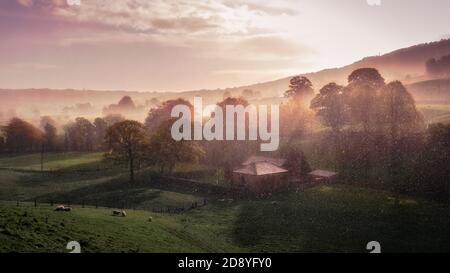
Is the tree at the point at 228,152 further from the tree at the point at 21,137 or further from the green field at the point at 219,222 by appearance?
the tree at the point at 21,137

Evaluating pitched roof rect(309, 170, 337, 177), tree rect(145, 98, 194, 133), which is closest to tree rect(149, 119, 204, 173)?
pitched roof rect(309, 170, 337, 177)

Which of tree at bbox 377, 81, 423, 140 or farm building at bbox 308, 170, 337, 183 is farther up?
tree at bbox 377, 81, 423, 140

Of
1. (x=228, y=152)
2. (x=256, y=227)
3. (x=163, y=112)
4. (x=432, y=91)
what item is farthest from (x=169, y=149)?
(x=432, y=91)

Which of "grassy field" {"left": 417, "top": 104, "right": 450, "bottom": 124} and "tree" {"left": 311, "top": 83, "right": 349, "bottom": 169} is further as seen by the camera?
"tree" {"left": 311, "top": 83, "right": 349, "bottom": 169}

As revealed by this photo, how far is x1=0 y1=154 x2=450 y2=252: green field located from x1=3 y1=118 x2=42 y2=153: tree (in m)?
52.8

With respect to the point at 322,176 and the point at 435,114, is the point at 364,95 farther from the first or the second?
the point at 322,176

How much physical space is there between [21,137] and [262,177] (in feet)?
288

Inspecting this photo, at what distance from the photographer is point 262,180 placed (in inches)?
2650

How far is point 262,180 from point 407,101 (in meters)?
40.8

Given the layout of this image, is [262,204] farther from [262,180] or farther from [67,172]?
[67,172]

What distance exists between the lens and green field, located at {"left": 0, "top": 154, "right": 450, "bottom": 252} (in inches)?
1207

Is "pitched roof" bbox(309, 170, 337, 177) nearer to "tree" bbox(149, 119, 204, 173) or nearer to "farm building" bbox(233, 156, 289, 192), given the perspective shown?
"farm building" bbox(233, 156, 289, 192)

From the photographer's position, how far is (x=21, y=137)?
11906 cm
